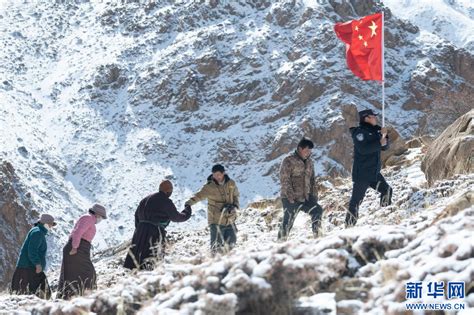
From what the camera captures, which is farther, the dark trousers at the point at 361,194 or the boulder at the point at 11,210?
the boulder at the point at 11,210

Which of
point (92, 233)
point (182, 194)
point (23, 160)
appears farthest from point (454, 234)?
point (23, 160)

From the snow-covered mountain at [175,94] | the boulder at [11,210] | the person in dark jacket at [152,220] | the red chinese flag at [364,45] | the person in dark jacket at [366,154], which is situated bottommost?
the person in dark jacket at [152,220]

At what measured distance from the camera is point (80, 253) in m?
8.88

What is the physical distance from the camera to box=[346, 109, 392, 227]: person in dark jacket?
28.8 feet

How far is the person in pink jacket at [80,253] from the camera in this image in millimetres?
8766

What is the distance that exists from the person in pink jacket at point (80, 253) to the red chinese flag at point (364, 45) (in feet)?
15.6

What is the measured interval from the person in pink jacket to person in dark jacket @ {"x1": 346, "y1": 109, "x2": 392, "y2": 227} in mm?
3114

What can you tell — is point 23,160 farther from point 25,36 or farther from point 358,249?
point 358,249

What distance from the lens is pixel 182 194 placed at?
54.1 meters

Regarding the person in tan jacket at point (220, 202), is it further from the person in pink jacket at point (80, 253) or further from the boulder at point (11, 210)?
the boulder at point (11, 210)

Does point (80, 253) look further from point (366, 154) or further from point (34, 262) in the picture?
point (366, 154)

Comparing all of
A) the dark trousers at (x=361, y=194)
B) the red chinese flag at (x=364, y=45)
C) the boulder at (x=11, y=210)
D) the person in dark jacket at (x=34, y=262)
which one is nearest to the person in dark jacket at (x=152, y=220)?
the person in dark jacket at (x=34, y=262)

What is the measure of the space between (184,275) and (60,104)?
64.2 metres

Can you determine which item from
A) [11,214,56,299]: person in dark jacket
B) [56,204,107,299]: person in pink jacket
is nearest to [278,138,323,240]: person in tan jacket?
[56,204,107,299]: person in pink jacket
